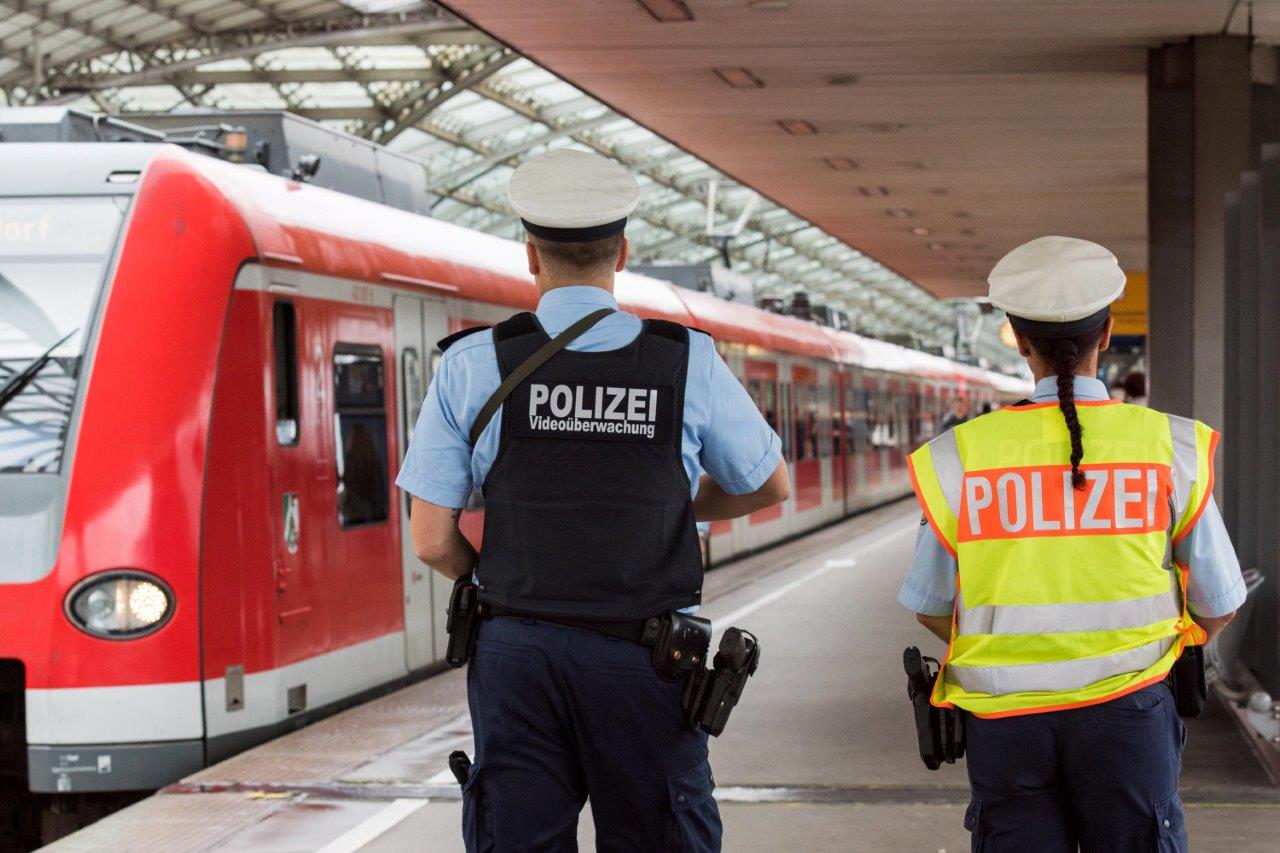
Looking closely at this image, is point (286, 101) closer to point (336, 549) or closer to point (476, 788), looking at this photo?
point (336, 549)

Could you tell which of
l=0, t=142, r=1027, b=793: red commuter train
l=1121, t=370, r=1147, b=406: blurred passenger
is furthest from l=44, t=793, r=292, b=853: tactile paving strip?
l=1121, t=370, r=1147, b=406: blurred passenger

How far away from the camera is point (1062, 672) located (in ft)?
10.8

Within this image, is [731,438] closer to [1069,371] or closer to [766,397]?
[1069,371]

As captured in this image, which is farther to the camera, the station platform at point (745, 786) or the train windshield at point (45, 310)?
the train windshield at point (45, 310)

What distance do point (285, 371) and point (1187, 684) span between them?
543 centimetres

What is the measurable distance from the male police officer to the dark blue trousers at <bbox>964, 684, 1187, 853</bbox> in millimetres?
533

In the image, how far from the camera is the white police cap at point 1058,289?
3.39 meters

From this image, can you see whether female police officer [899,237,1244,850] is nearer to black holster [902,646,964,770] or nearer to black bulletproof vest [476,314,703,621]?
black holster [902,646,964,770]

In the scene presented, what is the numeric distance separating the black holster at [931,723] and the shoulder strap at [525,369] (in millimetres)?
876

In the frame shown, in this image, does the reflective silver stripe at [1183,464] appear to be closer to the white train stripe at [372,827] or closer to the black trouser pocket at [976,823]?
the black trouser pocket at [976,823]

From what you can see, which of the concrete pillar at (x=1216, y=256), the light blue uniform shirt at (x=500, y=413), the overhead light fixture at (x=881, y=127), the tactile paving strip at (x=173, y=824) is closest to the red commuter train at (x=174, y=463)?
the tactile paving strip at (x=173, y=824)

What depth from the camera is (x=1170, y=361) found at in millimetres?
11023

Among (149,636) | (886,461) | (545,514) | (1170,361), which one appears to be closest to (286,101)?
(886,461)

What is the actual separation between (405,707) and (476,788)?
569 cm
